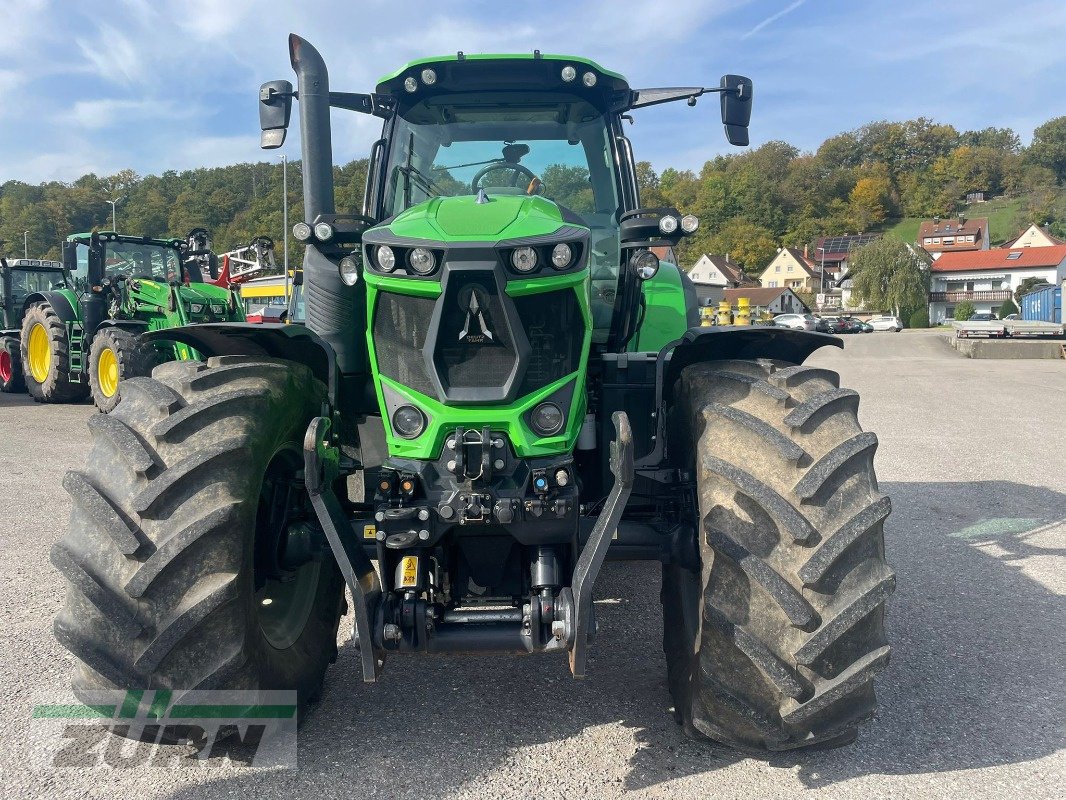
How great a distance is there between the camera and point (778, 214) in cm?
12738

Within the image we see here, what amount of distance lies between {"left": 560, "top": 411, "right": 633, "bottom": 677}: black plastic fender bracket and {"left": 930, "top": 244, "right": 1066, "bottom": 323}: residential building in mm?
94461

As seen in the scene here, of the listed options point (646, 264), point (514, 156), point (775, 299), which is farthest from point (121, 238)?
point (775, 299)

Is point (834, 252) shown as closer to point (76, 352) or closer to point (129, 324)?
point (129, 324)

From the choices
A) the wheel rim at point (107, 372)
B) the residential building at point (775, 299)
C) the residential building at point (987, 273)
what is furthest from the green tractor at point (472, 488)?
the residential building at point (987, 273)

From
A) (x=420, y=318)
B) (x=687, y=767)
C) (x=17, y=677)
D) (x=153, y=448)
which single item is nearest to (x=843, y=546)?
(x=687, y=767)

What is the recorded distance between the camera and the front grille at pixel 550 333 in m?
2.85

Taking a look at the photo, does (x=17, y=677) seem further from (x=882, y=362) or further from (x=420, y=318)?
(x=882, y=362)

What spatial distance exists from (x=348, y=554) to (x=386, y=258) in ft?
3.26

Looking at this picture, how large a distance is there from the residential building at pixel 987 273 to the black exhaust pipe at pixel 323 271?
3705 inches

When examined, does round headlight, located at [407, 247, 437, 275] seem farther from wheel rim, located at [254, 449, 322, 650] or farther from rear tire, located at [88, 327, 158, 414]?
rear tire, located at [88, 327, 158, 414]

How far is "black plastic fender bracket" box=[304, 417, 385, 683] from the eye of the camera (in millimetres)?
2555

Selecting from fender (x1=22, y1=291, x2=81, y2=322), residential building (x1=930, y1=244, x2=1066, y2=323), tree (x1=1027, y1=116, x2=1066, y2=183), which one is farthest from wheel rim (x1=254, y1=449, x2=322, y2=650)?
tree (x1=1027, y1=116, x2=1066, y2=183)

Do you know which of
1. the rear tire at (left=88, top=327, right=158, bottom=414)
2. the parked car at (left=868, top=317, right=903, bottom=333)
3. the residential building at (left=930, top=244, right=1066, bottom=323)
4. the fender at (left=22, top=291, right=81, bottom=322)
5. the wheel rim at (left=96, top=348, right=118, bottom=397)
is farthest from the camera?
the residential building at (left=930, top=244, right=1066, bottom=323)

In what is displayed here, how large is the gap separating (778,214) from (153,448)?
439 feet
